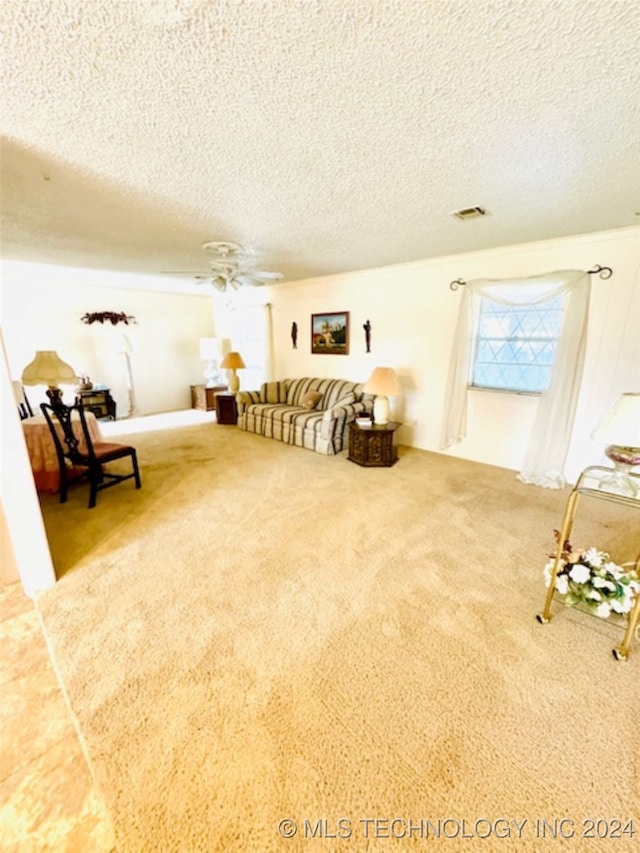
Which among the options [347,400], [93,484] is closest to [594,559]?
[347,400]

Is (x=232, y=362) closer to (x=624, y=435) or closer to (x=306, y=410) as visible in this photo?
(x=306, y=410)

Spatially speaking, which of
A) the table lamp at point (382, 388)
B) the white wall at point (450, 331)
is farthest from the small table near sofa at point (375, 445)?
the white wall at point (450, 331)

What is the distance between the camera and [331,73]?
125 centimetres

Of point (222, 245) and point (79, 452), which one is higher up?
point (222, 245)

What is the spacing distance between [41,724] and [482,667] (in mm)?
1849

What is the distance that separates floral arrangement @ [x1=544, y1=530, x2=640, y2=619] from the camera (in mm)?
1567

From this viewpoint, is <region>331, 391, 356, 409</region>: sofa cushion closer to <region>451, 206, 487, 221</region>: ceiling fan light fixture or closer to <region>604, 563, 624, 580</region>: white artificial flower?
<region>451, 206, 487, 221</region>: ceiling fan light fixture

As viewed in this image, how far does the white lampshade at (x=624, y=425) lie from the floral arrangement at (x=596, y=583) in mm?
590

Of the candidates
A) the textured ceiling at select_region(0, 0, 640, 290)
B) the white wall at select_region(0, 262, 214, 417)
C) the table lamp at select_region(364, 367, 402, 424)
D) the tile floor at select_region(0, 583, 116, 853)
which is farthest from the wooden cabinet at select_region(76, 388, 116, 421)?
the tile floor at select_region(0, 583, 116, 853)

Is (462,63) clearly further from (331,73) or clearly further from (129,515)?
(129,515)

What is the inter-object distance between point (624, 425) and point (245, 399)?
4.79 m

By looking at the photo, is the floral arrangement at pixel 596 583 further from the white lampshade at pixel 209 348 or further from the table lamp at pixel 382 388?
the white lampshade at pixel 209 348

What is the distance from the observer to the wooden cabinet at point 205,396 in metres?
6.77

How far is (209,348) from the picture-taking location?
6648mm
